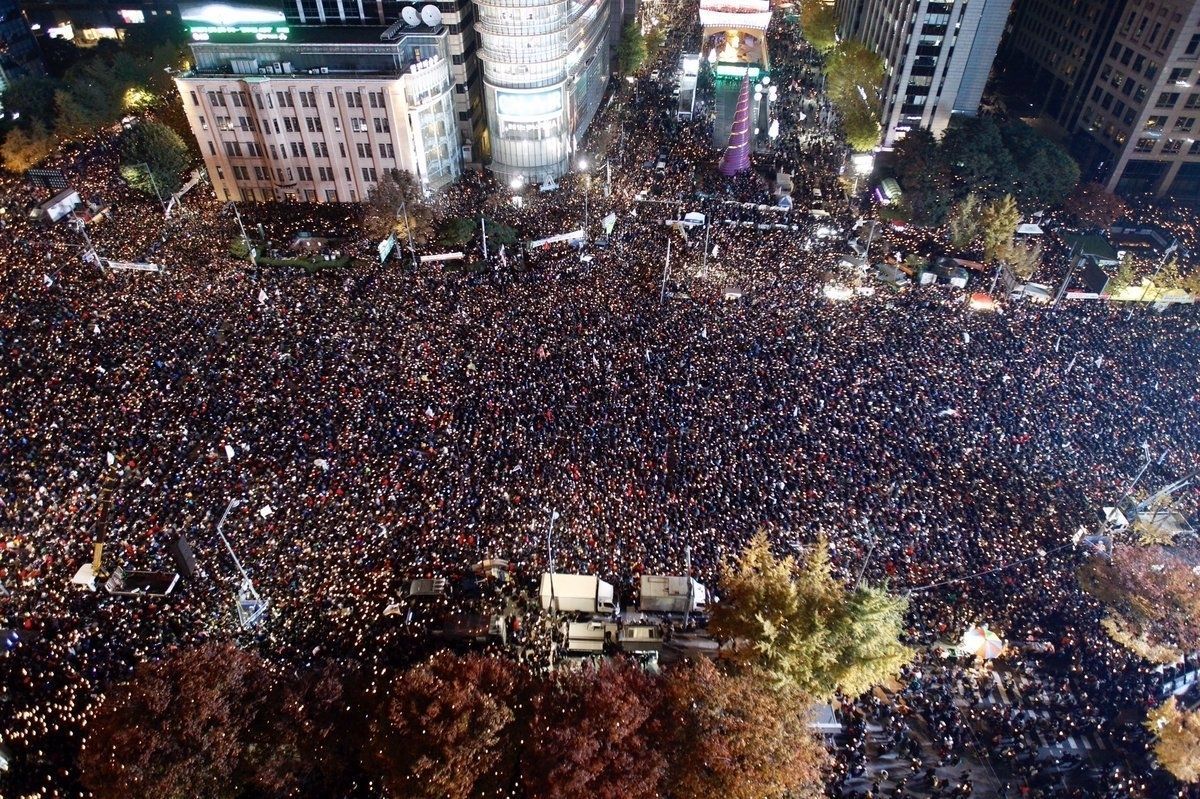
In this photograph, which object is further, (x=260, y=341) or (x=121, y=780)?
(x=260, y=341)

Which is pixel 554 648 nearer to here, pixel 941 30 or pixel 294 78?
pixel 294 78

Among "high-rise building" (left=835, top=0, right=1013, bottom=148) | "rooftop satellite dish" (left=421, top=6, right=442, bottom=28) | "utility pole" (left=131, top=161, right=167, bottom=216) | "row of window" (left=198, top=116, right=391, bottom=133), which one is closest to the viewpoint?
"utility pole" (left=131, top=161, right=167, bottom=216)

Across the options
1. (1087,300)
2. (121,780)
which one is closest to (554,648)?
(121,780)

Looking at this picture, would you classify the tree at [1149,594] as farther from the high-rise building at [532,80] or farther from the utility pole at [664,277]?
the high-rise building at [532,80]

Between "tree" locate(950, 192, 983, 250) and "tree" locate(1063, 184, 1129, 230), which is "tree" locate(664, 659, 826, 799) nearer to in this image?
"tree" locate(950, 192, 983, 250)

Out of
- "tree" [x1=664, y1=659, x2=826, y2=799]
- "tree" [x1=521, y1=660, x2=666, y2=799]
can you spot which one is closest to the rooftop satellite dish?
"tree" [x1=521, y1=660, x2=666, y2=799]

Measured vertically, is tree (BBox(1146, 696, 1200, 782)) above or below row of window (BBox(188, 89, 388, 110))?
below
